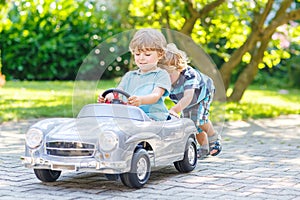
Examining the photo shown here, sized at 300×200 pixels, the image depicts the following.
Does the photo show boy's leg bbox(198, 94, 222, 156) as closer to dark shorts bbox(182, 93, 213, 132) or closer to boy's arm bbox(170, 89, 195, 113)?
dark shorts bbox(182, 93, 213, 132)

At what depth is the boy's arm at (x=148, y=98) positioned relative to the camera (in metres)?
4.86

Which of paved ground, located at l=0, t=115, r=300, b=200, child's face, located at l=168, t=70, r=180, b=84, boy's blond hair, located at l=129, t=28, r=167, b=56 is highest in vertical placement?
boy's blond hair, located at l=129, t=28, r=167, b=56

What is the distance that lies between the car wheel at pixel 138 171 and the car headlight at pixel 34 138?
65 cm

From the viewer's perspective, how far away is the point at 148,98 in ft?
16.4

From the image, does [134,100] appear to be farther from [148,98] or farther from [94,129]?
[94,129]

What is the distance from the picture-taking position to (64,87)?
14.4 meters

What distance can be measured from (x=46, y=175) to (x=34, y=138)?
0.36 meters

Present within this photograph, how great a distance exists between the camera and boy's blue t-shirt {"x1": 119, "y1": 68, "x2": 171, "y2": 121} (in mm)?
5145

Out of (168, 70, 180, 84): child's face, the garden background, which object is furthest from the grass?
(168, 70, 180, 84): child's face

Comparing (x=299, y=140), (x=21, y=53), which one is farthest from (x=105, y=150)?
(x=21, y=53)

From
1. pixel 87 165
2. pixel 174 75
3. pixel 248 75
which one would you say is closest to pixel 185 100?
pixel 174 75

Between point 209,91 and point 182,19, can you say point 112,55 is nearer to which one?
point 209,91

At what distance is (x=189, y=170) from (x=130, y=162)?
104 centimetres

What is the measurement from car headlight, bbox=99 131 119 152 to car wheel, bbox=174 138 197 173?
1053 mm
